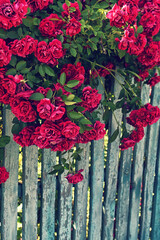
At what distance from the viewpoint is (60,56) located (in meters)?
1.55

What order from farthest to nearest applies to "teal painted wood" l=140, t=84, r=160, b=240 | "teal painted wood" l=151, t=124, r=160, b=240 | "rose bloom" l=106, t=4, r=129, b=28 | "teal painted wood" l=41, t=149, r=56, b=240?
1. "teal painted wood" l=151, t=124, r=160, b=240
2. "teal painted wood" l=140, t=84, r=160, b=240
3. "teal painted wood" l=41, t=149, r=56, b=240
4. "rose bloom" l=106, t=4, r=129, b=28

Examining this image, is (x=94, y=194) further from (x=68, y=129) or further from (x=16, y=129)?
(x=68, y=129)

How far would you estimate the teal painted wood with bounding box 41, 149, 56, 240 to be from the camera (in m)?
2.13

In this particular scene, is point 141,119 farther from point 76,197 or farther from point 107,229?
point 107,229

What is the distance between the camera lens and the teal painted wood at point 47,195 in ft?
7.00

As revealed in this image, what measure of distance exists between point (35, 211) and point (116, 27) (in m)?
1.36

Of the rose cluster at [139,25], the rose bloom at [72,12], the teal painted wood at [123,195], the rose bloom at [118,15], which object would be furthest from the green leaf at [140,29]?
the teal painted wood at [123,195]

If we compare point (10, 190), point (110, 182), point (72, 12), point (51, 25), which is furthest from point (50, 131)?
point (110, 182)

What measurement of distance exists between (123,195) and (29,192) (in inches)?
34.5

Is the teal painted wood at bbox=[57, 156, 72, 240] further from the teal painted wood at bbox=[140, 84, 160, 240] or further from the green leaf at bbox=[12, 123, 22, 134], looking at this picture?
the teal painted wood at bbox=[140, 84, 160, 240]

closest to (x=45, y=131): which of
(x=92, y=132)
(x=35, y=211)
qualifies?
(x=92, y=132)

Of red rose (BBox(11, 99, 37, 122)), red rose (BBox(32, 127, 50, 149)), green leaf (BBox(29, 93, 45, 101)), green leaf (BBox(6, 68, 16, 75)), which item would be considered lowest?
red rose (BBox(32, 127, 50, 149))

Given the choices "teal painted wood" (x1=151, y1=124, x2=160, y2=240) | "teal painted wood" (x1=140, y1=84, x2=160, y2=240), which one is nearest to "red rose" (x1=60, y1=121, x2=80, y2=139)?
"teal painted wood" (x1=140, y1=84, x2=160, y2=240)

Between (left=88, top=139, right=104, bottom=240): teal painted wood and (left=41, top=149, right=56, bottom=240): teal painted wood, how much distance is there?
338mm
